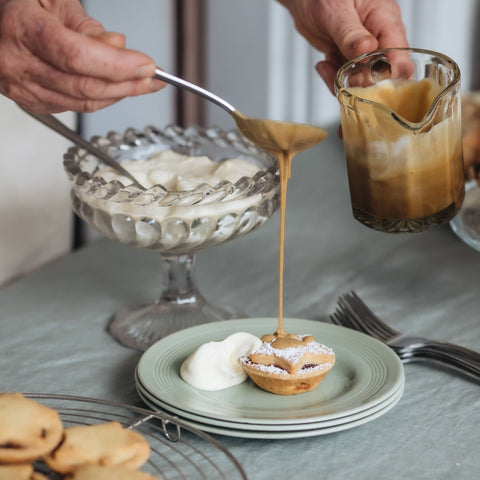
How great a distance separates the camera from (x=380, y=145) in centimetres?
78

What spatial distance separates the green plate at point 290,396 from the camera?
0.67m

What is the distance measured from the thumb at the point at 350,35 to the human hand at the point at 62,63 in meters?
0.33

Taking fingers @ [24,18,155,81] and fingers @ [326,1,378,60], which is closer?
A: fingers @ [24,18,155,81]

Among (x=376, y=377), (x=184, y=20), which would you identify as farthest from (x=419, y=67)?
(x=184, y=20)

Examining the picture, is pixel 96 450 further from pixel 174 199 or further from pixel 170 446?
pixel 174 199

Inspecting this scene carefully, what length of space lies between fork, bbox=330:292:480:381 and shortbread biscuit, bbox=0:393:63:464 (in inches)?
17.2

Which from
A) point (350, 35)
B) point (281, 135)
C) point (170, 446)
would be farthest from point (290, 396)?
point (350, 35)

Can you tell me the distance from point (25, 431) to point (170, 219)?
0.37 metres

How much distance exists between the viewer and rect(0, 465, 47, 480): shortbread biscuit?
511 millimetres

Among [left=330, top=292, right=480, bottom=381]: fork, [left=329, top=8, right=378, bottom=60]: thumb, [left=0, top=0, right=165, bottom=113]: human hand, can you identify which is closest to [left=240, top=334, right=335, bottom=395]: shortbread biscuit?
[left=330, top=292, right=480, bottom=381]: fork

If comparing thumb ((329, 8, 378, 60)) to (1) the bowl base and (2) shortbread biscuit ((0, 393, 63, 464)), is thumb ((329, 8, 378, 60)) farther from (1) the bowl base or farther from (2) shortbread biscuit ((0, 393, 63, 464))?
(2) shortbread biscuit ((0, 393, 63, 464))

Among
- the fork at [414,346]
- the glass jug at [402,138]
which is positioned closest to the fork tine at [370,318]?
the fork at [414,346]

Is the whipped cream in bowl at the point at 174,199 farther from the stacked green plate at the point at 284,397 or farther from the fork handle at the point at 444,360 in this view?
the fork handle at the point at 444,360

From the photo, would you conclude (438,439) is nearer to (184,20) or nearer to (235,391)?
(235,391)
